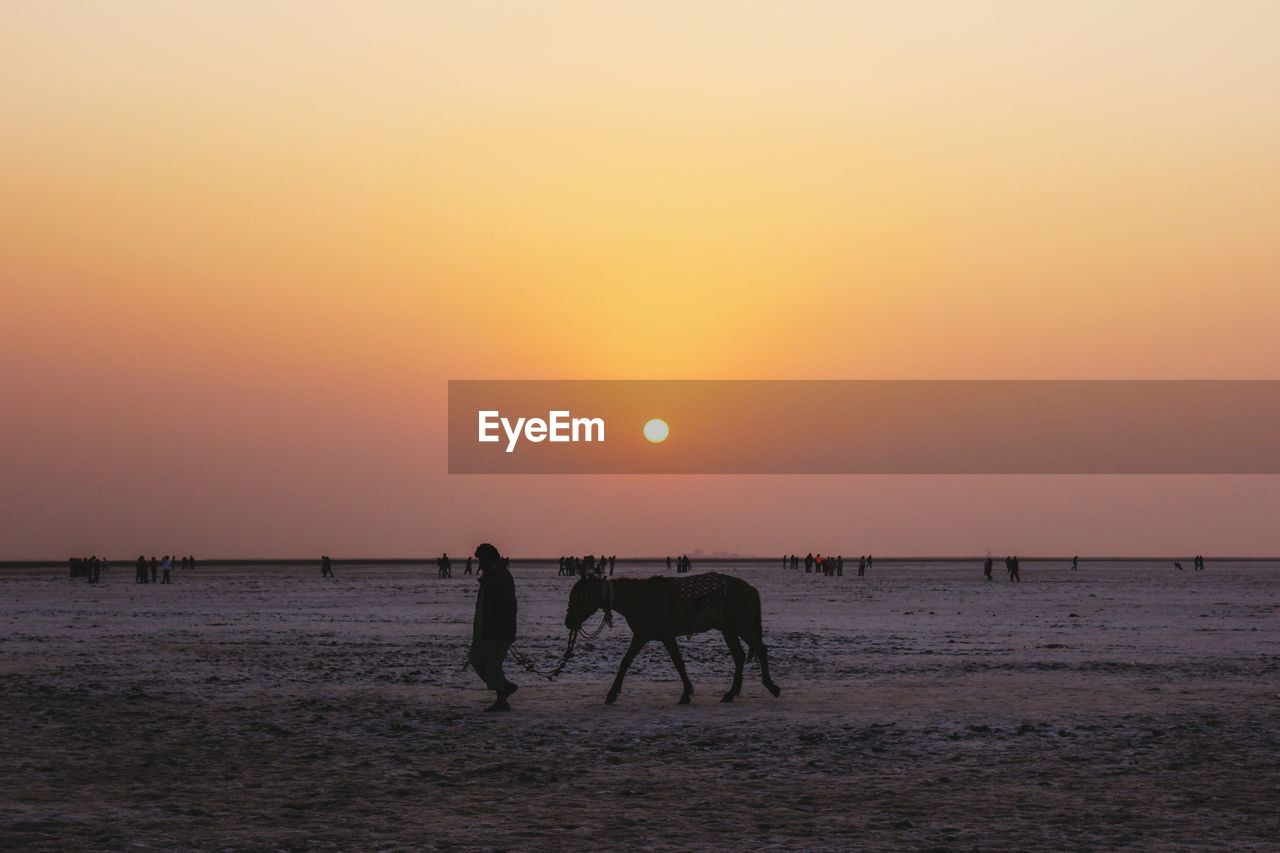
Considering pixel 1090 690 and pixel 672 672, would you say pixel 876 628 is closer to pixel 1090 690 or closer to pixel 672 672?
pixel 672 672

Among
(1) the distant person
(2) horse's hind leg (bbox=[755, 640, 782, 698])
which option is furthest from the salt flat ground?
(1) the distant person

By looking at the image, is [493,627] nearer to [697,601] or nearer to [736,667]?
[697,601]

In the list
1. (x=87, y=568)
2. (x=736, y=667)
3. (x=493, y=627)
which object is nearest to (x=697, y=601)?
(x=736, y=667)

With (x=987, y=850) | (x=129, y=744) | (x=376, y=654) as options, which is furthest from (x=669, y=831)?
(x=376, y=654)

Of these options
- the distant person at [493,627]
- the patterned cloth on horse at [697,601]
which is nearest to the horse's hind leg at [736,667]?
the patterned cloth on horse at [697,601]

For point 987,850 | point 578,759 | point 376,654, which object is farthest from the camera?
point 376,654

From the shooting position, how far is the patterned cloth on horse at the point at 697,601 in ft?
61.8

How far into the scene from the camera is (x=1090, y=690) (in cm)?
1975

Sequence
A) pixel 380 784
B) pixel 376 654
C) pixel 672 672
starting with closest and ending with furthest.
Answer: pixel 380 784 → pixel 672 672 → pixel 376 654

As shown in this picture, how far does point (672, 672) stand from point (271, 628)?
1650 centimetres

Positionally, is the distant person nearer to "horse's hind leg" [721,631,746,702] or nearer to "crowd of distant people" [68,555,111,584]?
"horse's hind leg" [721,631,746,702]

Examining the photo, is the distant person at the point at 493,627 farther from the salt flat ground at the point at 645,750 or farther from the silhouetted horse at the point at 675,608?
the silhouetted horse at the point at 675,608

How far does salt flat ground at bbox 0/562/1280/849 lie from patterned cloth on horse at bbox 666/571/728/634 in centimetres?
109

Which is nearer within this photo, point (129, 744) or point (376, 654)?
point (129, 744)
